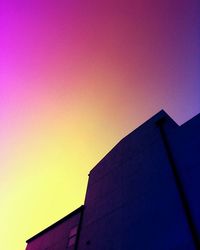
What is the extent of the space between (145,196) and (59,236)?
9544mm

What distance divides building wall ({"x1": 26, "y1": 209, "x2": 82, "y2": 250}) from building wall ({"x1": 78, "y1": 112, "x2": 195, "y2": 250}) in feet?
5.05

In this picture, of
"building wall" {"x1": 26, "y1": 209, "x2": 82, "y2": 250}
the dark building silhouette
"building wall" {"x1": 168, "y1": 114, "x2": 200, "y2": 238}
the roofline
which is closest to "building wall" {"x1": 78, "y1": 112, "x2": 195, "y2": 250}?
the dark building silhouette

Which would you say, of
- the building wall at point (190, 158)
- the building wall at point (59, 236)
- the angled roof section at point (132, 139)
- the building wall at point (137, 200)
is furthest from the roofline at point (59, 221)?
the building wall at point (190, 158)

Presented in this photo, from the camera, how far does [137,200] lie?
543 inches

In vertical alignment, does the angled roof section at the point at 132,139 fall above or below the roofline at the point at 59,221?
above

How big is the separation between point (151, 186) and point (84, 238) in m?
6.07

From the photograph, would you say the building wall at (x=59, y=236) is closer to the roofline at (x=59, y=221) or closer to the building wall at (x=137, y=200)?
the roofline at (x=59, y=221)

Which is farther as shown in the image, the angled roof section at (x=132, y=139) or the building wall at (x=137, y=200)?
the angled roof section at (x=132, y=139)

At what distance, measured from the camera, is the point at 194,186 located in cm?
1144

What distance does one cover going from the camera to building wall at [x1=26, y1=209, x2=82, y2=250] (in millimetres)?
17922

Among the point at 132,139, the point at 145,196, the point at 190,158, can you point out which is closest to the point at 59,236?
the point at 145,196

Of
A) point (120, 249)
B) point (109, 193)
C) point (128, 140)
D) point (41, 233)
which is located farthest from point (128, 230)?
point (41, 233)

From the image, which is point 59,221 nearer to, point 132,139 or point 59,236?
point 59,236

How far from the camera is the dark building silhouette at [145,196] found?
11.1 metres
